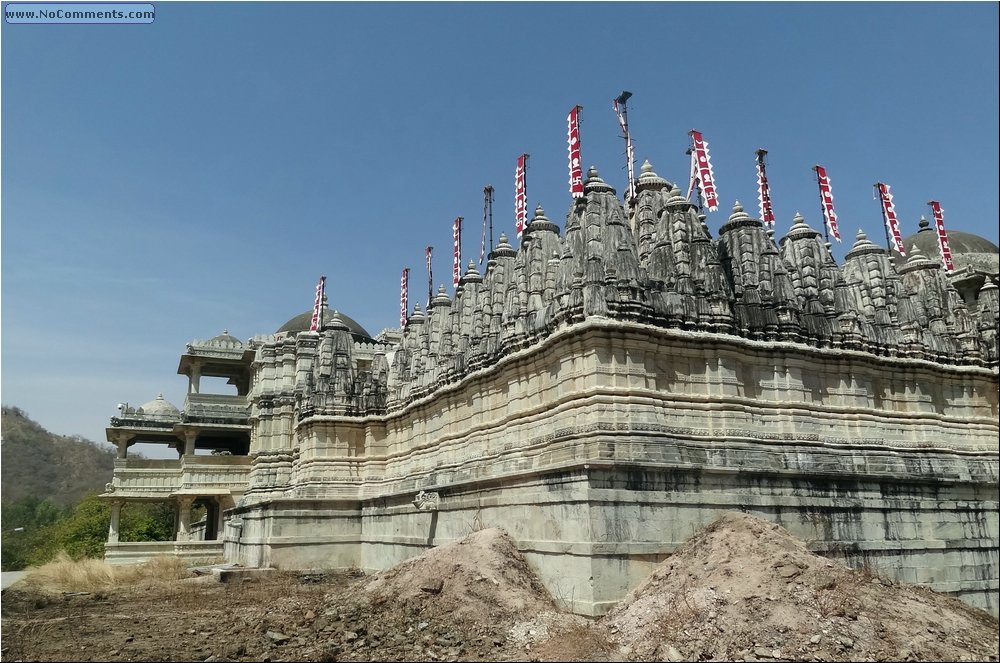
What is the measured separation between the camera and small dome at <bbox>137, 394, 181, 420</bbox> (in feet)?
163

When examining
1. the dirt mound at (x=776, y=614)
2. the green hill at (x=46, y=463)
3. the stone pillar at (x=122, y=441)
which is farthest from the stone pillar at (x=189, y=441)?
the green hill at (x=46, y=463)

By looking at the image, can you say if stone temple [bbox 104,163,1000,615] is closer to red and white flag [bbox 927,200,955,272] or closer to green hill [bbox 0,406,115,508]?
red and white flag [bbox 927,200,955,272]

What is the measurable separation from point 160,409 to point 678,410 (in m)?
42.0

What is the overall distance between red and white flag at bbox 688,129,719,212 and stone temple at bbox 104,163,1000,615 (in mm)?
2923

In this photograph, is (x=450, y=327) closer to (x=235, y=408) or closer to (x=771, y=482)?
(x=771, y=482)

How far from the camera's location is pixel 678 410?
18781mm

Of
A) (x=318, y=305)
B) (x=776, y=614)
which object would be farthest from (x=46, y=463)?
(x=776, y=614)

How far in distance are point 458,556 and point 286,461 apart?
2209 cm

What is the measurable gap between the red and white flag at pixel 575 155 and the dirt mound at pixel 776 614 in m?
11.8

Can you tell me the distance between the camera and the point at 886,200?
3478 centimetres

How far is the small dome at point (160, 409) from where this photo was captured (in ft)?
163

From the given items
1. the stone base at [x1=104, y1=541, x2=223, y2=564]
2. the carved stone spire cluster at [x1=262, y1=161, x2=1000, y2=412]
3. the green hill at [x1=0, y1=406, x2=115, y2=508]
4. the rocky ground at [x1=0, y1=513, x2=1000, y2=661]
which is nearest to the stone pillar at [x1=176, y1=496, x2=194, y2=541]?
the stone base at [x1=104, y1=541, x2=223, y2=564]

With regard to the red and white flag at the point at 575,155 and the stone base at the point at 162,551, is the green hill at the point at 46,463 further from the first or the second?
the red and white flag at the point at 575,155

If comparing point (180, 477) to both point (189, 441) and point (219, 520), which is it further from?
point (219, 520)
